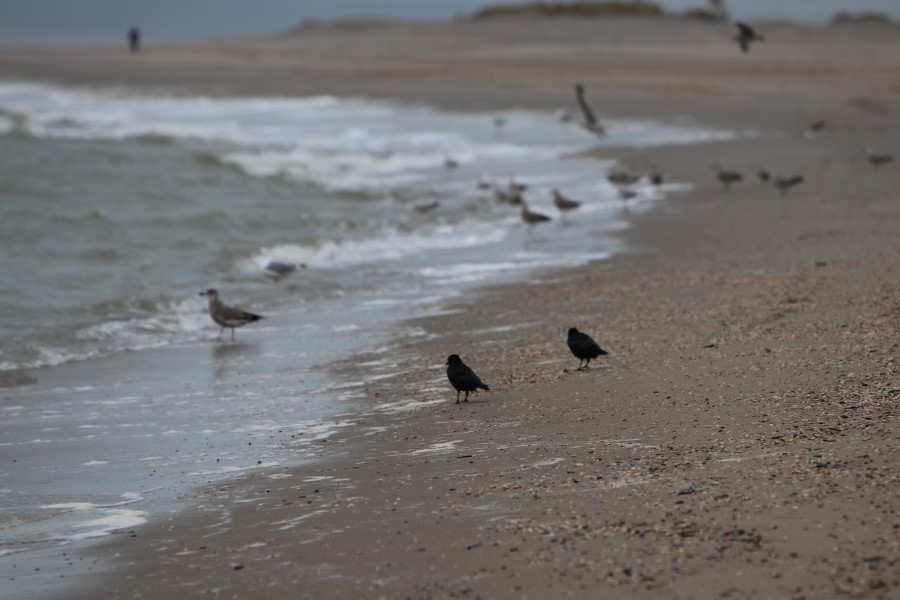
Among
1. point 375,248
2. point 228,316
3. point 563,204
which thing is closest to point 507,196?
point 563,204

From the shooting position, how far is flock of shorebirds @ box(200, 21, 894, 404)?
27.6 feet

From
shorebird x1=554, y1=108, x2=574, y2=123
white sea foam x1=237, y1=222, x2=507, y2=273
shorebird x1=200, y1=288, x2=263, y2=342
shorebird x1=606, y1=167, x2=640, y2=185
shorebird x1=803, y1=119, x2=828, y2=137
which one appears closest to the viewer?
shorebird x1=200, y1=288, x2=263, y2=342

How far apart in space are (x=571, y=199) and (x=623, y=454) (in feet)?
48.7

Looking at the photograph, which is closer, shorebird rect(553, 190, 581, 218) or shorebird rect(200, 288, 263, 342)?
shorebird rect(200, 288, 263, 342)

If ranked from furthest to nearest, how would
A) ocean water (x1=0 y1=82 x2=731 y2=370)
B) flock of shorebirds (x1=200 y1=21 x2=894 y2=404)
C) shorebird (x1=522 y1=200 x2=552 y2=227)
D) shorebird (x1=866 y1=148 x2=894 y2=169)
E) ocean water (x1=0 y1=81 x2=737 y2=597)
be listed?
shorebird (x1=866 y1=148 x2=894 y2=169) < shorebird (x1=522 y1=200 x2=552 y2=227) < ocean water (x1=0 y1=82 x2=731 y2=370) < flock of shorebirds (x1=200 y1=21 x2=894 y2=404) < ocean water (x1=0 y1=81 x2=737 y2=597)

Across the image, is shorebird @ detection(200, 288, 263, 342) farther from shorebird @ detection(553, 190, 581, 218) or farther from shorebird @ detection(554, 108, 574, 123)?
shorebird @ detection(554, 108, 574, 123)

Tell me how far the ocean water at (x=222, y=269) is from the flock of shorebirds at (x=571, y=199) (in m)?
0.22

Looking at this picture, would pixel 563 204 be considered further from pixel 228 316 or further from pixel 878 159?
pixel 228 316

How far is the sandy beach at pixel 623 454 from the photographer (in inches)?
201

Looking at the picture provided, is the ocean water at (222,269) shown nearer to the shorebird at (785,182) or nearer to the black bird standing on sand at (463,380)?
the black bird standing on sand at (463,380)

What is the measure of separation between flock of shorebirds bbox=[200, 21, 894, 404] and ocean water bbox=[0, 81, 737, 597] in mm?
217

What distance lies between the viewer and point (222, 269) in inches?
626

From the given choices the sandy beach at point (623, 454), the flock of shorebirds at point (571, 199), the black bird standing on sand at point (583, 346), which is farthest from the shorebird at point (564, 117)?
the black bird standing on sand at point (583, 346)

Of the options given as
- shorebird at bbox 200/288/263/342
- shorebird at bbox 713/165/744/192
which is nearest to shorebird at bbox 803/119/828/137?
shorebird at bbox 713/165/744/192
